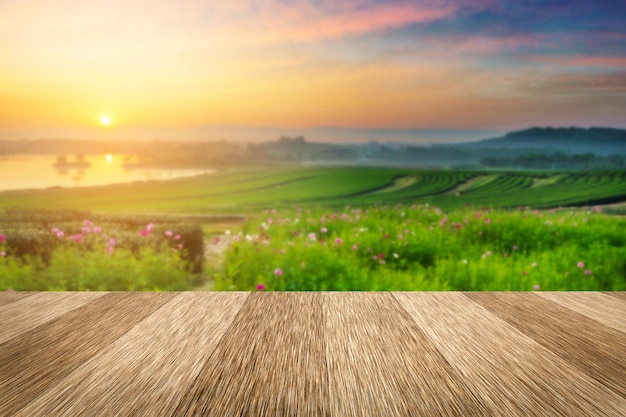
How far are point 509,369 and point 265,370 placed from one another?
2.17ft

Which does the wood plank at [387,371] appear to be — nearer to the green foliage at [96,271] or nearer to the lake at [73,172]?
the green foliage at [96,271]

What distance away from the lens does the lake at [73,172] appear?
301cm

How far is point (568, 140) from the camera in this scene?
3.20m

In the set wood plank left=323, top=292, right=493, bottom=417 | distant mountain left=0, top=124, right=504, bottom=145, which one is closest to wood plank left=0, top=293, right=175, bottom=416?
wood plank left=323, top=292, right=493, bottom=417

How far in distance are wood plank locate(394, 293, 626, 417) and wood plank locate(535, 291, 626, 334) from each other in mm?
416

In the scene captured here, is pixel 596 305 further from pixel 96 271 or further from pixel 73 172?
pixel 73 172

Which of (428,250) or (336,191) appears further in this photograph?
(336,191)

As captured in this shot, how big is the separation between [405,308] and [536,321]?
0.48 meters

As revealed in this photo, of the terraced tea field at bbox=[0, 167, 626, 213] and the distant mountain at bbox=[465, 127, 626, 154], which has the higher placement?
the distant mountain at bbox=[465, 127, 626, 154]

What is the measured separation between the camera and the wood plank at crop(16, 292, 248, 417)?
1.08 m

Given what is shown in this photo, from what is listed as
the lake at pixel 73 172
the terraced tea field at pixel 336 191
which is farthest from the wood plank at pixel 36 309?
the lake at pixel 73 172

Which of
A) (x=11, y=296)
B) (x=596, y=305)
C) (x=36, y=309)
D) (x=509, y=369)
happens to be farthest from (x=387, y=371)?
(x=11, y=296)

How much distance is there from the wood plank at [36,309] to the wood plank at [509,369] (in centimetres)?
139

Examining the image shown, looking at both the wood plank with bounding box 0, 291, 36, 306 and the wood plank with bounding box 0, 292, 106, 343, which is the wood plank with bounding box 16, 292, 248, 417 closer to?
the wood plank with bounding box 0, 292, 106, 343
